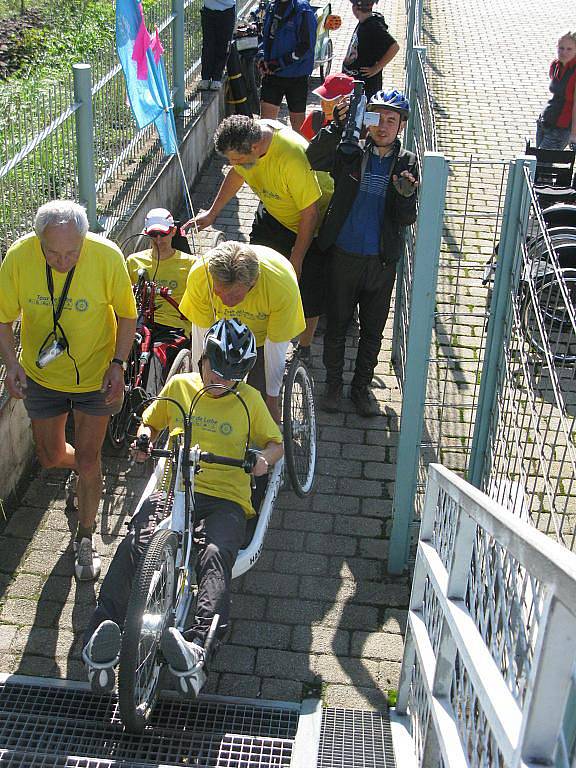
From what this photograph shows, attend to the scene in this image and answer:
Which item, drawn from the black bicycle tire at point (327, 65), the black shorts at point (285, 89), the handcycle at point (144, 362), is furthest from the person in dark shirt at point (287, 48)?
the handcycle at point (144, 362)

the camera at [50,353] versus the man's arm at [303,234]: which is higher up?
the man's arm at [303,234]

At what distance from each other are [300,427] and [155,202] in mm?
3709

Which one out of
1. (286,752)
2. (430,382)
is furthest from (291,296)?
(286,752)

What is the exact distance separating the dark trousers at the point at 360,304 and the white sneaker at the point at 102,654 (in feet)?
10.3

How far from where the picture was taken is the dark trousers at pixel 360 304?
6.41m

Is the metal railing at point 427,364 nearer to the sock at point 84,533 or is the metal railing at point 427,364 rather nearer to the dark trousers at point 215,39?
the sock at point 84,533

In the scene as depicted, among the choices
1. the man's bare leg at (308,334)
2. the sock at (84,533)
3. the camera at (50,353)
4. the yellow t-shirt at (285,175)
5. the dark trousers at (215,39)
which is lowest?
the sock at (84,533)

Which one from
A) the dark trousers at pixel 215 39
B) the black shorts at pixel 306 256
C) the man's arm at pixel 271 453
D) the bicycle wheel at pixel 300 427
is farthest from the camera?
the dark trousers at pixel 215 39

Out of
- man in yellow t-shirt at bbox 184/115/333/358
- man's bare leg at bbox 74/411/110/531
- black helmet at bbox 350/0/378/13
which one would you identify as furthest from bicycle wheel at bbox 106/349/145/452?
black helmet at bbox 350/0/378/13

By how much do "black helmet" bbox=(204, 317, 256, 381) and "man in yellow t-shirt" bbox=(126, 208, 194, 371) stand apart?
6.36 feet

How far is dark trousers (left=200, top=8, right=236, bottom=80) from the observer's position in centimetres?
1095

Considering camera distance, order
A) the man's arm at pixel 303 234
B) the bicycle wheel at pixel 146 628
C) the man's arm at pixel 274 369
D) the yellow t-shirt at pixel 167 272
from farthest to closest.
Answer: the yellow t-shirt at pixel 167 272 < the man's arm at pixel 303 234 < the man's arm at pixel 274 369 < the bicycle wheel at pixel 146 628

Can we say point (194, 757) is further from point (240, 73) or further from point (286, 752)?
point (240, 73)

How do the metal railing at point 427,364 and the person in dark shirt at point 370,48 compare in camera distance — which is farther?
the person in dark shirt at point 370,48
